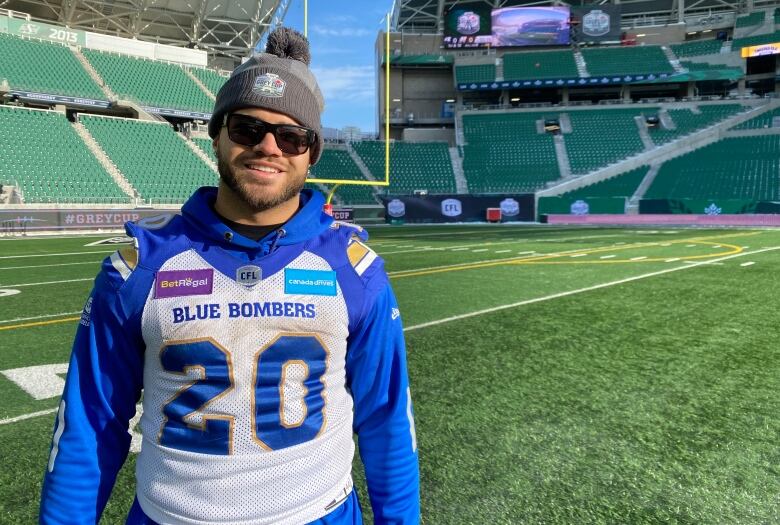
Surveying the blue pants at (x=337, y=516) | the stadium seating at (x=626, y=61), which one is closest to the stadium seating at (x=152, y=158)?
the blue pants at (x=337, y=516)

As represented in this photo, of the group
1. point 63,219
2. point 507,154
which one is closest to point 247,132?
point 63,219

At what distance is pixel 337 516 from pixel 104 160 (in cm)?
3056

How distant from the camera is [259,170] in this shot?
1340 mm

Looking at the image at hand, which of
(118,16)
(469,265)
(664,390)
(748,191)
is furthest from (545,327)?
(118,16)

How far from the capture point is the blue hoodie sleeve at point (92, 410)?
4.11ft

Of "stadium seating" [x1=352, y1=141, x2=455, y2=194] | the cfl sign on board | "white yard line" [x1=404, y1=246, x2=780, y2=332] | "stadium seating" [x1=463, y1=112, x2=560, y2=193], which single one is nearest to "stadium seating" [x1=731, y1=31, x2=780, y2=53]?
the cfl sign on board

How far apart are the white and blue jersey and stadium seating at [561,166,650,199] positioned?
3560cm

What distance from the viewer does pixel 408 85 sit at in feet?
160

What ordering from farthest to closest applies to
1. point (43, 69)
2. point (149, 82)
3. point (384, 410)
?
point (149, 82), point (43, 69), point (384, 410)

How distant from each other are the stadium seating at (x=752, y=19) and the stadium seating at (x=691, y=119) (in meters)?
8.03

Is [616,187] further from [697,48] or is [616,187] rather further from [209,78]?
[209,78]

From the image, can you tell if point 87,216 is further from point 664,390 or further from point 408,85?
point 408,85

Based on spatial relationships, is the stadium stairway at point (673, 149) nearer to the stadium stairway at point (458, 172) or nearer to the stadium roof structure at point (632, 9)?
the stadium stairway at point (458, 172)

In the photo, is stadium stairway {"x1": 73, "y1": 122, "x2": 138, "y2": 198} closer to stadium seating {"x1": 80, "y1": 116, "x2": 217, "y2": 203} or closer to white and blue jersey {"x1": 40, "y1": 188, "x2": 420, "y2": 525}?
stadium seating {"x1": 80, "y1": 116, "x2": 217, "y2": 203}
